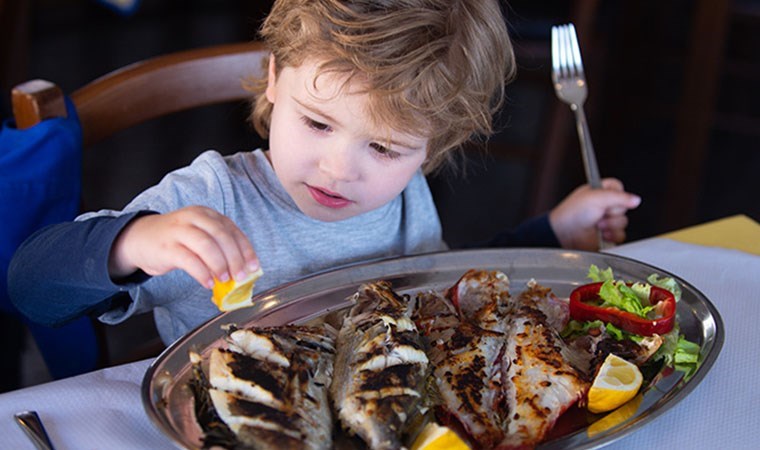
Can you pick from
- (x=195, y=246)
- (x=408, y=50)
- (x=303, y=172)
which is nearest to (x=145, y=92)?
(x=303, y=172)

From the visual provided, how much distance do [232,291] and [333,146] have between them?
0.32 metres

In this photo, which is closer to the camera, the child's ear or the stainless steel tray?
the stainless steel tray

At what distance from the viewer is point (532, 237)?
58.0 inches

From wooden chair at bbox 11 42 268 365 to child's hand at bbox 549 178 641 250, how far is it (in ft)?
1.85

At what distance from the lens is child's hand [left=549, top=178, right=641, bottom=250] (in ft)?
Answer: 4.69

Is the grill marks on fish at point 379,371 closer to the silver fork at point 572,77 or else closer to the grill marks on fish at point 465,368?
the grill marks on fish at point 465,368

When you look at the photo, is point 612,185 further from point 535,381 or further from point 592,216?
point 535,381

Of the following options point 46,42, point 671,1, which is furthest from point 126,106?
point 46,42

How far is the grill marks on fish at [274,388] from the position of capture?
71cm

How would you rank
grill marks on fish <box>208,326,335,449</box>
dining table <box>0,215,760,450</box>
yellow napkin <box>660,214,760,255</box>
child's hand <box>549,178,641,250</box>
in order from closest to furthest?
1. grill marks on fish <box>208,326,335,449</box>
2. dining table <box>0,215,760,450</box>
3. yellow napkin <box>660,214,760,255</box>
4. child's hand <box>549,178,641,250</box>

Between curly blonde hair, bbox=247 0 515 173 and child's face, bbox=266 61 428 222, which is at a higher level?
curly blonde hair, bbox=247 0 515 173

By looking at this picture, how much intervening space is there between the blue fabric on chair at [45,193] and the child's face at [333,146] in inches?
11.7

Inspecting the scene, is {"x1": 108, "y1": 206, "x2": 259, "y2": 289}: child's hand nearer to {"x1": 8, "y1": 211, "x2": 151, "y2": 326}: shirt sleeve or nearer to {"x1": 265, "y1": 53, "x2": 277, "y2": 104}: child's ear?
{"x1": 8, "y1": 211, "x2": 151, "y2": 326}: shirt sleeve

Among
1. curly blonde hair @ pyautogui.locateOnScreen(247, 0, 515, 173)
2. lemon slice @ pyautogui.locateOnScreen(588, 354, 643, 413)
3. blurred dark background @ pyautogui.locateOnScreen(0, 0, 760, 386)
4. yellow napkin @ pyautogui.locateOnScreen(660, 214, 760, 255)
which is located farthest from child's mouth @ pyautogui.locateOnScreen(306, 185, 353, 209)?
blurred dark background @ pyautogui.locateOnScreen(0, 0, 760, 386)
